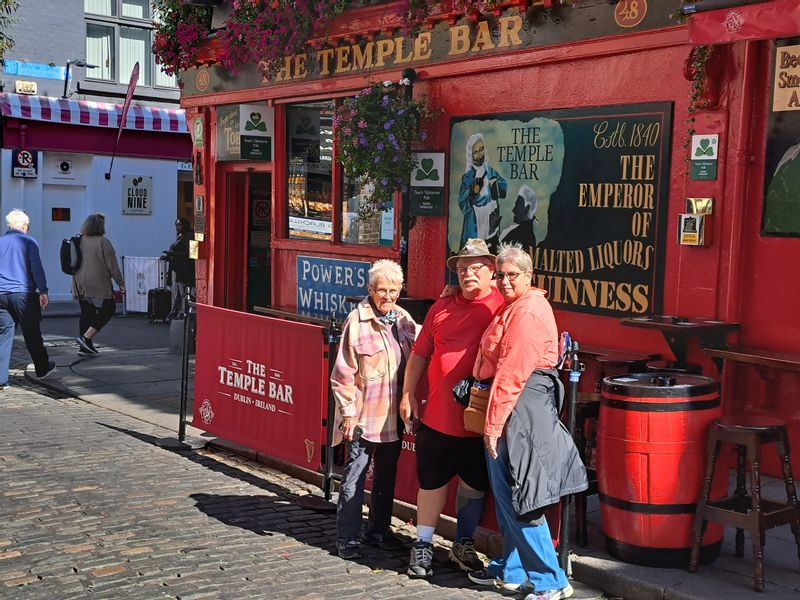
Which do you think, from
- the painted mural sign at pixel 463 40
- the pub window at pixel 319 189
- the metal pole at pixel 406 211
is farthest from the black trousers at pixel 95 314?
the metal pole at pixel 406 211

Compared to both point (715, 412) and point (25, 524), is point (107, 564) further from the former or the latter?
point (715, 412)

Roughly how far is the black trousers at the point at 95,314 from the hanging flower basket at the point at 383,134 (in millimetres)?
5145

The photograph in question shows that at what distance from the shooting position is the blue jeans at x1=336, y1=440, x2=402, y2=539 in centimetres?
648

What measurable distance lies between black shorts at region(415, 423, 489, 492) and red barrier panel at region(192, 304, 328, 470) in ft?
5.50

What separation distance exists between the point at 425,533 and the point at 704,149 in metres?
3.88

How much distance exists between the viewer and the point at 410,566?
609 cm

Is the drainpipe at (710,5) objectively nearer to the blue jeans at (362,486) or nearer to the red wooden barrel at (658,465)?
the red wooden barrel at (658,465)

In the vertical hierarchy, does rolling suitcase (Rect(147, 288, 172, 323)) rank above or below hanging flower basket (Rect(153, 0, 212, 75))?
below

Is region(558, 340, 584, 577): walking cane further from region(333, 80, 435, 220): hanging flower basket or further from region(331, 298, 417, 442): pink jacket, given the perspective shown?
region(333, 80, 435, 220): hanging flower basket

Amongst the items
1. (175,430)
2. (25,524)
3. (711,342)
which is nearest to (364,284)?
(175,430)

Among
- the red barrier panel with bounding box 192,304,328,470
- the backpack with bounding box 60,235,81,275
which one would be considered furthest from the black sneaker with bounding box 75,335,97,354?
the red barrier panel with bounding box 192,304,328,470

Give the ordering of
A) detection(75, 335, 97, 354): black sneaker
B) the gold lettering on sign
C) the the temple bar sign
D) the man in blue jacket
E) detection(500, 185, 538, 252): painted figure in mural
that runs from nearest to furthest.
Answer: the gold lettering on sign → detection(500, 185, 538, 252): painted figure in mural → the man in blue jacket → detection(75, 335, 97, 354): black sneaker → the the temple bar sign

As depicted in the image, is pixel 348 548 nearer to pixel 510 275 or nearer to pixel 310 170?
pixel 510 275

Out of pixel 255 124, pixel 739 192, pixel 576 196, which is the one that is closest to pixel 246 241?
pixel 255 124
